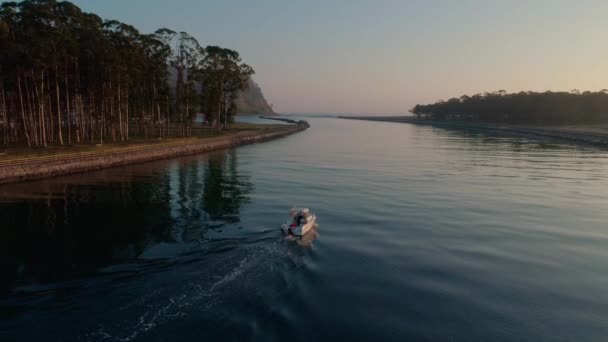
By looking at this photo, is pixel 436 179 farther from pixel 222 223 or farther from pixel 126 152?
pixel 126 152

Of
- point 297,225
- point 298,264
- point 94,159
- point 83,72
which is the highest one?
point 83,72

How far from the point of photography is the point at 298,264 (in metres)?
20.0

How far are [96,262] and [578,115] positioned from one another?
207 m

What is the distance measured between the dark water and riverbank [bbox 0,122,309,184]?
2611 millimetres

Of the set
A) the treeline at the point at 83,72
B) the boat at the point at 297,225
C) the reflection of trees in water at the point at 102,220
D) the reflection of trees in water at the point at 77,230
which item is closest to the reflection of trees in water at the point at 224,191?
the reflection of trees in water at the point at 102,220

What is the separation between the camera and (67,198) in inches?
1371

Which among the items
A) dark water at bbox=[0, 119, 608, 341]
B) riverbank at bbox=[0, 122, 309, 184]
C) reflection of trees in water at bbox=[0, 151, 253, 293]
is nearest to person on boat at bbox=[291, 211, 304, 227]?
dark water at bbox=[0, 119, 608, 341]

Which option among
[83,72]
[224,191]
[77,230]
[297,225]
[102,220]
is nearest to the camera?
[297,225]

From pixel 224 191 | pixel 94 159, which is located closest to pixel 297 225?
pixel 224 191

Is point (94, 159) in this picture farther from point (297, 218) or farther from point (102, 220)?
point (297, 218)

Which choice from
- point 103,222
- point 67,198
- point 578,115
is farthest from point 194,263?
point 578,115

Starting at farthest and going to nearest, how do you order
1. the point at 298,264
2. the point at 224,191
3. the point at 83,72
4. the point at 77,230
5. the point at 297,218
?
the point at 83,72, the point at 224,191, the point at 77,230, the point at 297,218, the point at 298,264

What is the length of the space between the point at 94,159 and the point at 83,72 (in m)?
17.2

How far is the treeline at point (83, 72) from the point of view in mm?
46844
